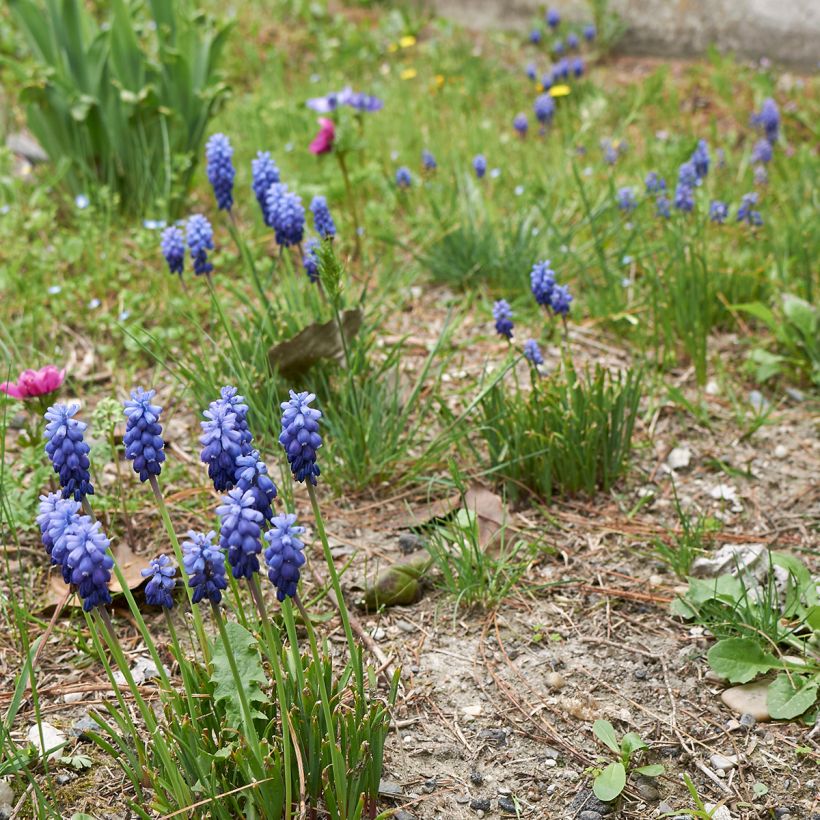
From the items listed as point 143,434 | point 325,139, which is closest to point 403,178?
point 325,139

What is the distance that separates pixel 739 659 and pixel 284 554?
116 centimetres

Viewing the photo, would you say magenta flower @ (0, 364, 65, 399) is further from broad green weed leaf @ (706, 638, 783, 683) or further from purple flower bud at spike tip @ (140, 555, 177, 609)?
broad green weed leaf @ (706, 638, 783, 683)

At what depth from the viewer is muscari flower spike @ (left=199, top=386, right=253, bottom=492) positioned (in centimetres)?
162

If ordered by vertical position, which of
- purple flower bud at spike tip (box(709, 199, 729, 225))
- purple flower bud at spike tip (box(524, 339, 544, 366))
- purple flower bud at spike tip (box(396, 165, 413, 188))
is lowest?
purple flower bud at spike tip (box(709, 199, 729, 225))

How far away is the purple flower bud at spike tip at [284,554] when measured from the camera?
1.56 metres

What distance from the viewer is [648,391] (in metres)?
3.24

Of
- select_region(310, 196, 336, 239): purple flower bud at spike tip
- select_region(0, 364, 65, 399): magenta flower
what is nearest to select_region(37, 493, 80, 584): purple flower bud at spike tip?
select_region(0, 364, 65, 399): magenta flower

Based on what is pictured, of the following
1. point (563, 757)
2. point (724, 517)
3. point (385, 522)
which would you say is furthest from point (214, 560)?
point (724, 517)

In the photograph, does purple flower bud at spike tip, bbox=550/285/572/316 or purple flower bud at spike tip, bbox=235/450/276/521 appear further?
purple flower bud at spike tip, bbox=550/285/572/316

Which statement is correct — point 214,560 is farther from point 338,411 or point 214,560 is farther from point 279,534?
point 338,411

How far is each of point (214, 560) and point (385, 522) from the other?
1.17 m

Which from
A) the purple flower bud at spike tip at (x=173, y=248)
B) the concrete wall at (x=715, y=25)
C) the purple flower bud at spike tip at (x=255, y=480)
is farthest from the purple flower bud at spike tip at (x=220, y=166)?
the concrete wall at (x=715, y=25)

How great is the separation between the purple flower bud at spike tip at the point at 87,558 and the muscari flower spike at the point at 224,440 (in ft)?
0.67

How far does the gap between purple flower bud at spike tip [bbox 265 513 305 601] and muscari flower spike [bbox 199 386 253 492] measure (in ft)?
0.43
